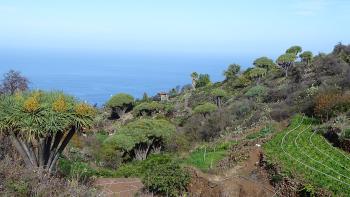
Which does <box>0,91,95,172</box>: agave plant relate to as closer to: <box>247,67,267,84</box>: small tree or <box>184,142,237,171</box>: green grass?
<box>184,142,237,171</box>: green grass

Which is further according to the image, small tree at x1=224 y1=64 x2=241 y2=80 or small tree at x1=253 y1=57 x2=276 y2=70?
small tree at x1=224 y1=64 x2=241 y2=80

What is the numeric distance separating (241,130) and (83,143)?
33.4ft

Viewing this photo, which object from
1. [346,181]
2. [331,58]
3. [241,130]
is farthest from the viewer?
[331,58]

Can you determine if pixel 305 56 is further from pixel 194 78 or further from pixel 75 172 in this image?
pixel 75 172

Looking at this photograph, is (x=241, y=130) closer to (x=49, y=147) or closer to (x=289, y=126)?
(x=289, y=126)

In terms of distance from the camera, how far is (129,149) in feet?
89.4

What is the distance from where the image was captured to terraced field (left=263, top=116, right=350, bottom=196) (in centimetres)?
1372

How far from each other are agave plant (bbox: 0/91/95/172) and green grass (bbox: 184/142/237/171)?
6779 mm

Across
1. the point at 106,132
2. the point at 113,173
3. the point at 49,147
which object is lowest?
the point at 106,132

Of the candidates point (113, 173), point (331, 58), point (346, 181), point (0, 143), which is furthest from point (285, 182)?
point (331, 58)

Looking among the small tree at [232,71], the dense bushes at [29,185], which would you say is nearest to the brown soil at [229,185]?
the dense bushes at [29,185]

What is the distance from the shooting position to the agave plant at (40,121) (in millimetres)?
10375

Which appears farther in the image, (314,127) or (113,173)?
(314,127)

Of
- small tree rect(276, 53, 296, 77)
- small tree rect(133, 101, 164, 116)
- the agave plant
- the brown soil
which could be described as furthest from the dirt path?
small tree rect(276, 53, 296, 77)
